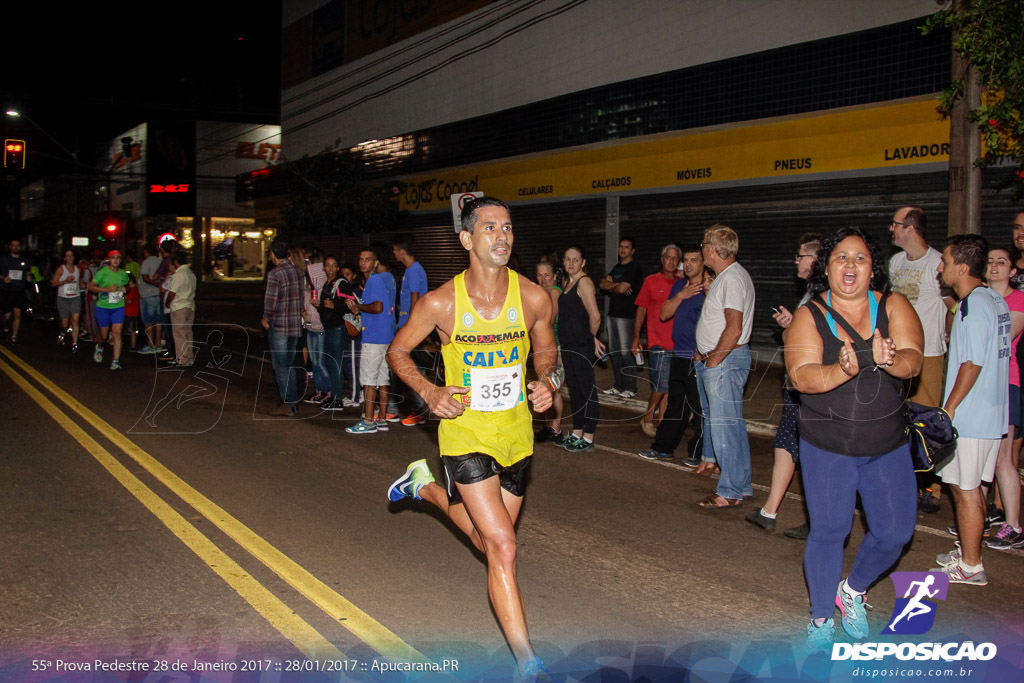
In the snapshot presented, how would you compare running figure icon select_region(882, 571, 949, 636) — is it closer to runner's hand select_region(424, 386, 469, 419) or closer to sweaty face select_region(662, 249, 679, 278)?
runner's hand select_region(424, 386, 469, 419)

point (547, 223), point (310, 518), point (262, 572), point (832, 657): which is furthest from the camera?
point (547, 223)

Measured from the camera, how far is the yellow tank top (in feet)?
13.8

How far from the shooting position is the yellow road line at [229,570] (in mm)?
4379

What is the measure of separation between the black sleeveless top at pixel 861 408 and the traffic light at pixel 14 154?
100ft

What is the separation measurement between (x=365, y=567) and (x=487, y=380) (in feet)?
6.31

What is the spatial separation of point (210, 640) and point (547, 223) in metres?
17.8

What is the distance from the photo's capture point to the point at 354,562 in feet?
18.3

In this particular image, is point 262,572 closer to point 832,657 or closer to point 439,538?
point 439,538

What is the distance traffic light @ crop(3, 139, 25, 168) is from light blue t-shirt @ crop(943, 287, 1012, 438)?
3041 cm

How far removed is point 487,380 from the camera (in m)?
4.22

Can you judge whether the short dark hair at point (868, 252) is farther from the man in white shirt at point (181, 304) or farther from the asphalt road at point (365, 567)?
the man in white shirt at point (181, 304)

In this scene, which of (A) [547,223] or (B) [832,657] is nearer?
(B) [832,657]

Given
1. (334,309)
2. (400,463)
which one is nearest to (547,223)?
(334,309)

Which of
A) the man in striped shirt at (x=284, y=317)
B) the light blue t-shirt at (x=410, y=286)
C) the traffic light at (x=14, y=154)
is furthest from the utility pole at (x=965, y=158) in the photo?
the traffic light at (x=14, y=154)
